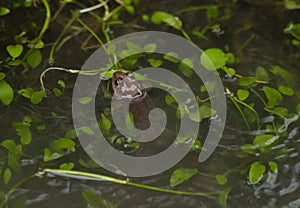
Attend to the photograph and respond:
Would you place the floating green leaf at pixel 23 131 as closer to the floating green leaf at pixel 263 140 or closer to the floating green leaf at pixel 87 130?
the floating green leaf at pixel 87 130

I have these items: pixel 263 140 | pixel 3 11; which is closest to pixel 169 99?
pixel 263 140

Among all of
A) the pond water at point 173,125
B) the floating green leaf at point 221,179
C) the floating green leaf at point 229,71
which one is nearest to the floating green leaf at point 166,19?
the pond water at point 173,125

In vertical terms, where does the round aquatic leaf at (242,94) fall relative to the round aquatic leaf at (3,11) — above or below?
below

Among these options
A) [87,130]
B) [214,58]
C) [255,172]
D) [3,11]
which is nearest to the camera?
[255,172]

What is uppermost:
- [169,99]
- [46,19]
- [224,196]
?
[46,19]

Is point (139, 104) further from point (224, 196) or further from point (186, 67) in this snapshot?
point (224, 196)

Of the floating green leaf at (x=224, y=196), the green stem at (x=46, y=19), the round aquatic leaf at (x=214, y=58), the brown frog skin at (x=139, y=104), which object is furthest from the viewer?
the green stem at (x=46, y=19)

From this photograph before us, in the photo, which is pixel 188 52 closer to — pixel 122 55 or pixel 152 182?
pixel 122 55
